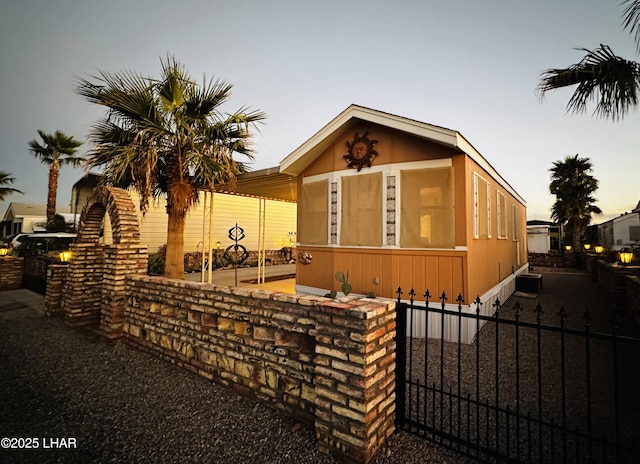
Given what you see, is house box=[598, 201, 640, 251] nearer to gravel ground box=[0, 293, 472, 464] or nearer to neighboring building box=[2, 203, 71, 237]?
gravel ground box=[0, 293, 472, 464]

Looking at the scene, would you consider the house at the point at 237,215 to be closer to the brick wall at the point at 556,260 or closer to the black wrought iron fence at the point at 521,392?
the black wrought iron fence at the point at 521,392

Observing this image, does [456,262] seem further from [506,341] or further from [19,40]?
[19,40]

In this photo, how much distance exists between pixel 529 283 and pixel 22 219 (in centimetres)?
4742

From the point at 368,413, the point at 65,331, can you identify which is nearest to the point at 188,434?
the point at 368,413

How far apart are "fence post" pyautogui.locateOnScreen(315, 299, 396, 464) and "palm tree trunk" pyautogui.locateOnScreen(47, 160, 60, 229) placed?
77.4 feet

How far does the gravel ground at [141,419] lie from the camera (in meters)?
2.46

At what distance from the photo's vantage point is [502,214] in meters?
9.37

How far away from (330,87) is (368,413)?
18.4 metres

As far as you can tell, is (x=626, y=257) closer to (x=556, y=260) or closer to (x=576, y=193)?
(x=556, y=260)

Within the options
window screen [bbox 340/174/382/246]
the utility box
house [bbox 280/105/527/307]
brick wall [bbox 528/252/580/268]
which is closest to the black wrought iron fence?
house [bbox 280/105/527/307]

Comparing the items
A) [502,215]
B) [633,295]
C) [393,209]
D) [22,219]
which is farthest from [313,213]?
[22,219]

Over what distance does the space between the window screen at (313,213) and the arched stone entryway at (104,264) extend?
383cm

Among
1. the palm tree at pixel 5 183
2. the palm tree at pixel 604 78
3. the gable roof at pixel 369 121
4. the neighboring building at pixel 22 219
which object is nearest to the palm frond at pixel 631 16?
the palm tree at pixel 604 78

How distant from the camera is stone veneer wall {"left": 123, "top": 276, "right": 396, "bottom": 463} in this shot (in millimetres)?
2381
